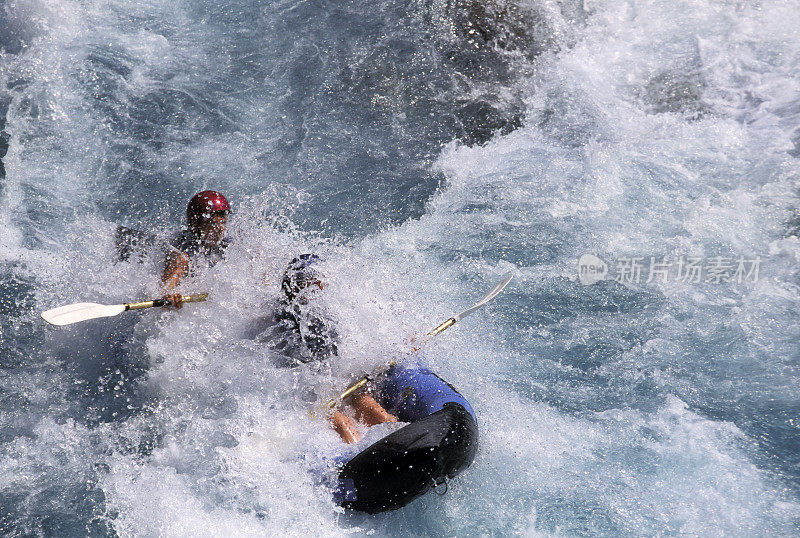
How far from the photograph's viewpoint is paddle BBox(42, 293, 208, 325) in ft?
13.9

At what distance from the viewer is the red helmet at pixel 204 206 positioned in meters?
4.74

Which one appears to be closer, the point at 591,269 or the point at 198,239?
the point at 198,239

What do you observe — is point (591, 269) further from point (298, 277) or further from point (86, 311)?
point (86, 311)

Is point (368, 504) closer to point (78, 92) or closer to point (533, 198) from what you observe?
point (533, 198)

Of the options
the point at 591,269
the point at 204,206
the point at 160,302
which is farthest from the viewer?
the point at 591,269

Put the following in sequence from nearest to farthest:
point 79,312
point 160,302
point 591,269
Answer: point 79,312 → point 160,302 → point 591,269

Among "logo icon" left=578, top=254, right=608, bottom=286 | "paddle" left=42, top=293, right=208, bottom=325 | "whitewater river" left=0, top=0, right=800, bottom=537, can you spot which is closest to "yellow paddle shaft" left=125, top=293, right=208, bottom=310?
"paddle" left=42, top=293, right=208, bottom=325

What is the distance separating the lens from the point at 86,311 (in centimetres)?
434

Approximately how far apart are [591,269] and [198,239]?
302 centimetres

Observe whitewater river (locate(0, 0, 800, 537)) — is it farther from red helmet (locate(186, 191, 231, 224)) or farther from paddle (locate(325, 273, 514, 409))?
red helmet (locate(186, 191, 231, 224))

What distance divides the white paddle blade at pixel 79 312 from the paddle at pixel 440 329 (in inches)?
60.4

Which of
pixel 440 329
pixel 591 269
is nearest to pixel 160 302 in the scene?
pixel 440 329

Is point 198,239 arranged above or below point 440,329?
above

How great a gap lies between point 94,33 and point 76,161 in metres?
2.02
